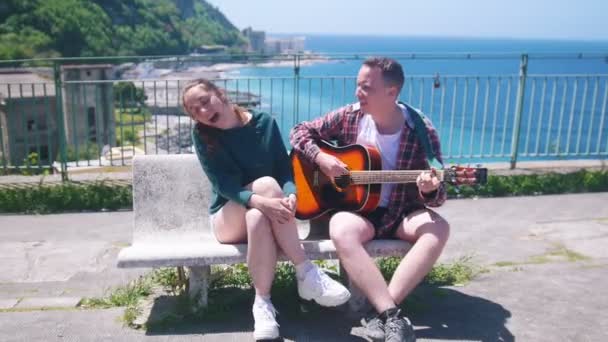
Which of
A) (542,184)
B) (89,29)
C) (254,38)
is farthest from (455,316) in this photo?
A: (254,38)

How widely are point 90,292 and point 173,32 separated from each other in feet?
411

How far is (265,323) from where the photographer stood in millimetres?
3240

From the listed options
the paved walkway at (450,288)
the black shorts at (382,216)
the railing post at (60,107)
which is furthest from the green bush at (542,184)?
the railing post at (60,107)

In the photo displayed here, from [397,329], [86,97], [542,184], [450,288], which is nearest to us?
[397,329]

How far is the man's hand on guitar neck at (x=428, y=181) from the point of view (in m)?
3.35

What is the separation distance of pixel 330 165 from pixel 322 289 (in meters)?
0.75

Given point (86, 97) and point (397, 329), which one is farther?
point (86, 97)

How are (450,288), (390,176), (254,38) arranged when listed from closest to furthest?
1. (390,176)
2. (450,288)
3. (254,38)

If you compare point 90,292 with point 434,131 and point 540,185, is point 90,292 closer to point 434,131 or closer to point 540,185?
point 434,131

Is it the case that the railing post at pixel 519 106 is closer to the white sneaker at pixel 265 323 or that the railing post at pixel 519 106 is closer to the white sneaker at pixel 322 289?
the white sneaker at pixel 322 289

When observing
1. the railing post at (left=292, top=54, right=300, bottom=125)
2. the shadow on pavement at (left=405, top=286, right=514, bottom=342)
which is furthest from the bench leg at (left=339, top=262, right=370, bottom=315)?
the railing post at (left=292, top=54, right=300, bottom=125)

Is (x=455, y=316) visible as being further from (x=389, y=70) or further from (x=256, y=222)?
(x=389, y=70)

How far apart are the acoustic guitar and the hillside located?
7421cm

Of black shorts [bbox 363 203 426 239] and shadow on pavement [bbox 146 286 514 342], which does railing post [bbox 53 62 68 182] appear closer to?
shadow on pavement [bbox 146 286 514 342]
